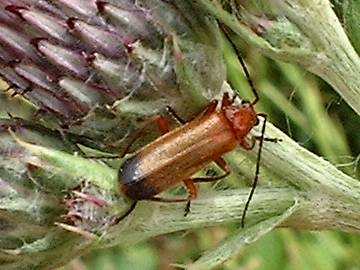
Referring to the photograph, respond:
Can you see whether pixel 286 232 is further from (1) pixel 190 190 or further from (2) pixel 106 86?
(2) pixel 106 86

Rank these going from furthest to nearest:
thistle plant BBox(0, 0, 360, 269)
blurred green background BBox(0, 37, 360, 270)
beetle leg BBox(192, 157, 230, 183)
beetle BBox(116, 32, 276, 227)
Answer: blurred green background BBox(0, 37, 360, 270)
beetle leg BBox(192, 157, 230, 183)
beetle BBox(116, 32, 276, 227)
thistle plant BBox(0, 0, 360, 269)

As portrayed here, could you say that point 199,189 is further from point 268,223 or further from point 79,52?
point 79,52

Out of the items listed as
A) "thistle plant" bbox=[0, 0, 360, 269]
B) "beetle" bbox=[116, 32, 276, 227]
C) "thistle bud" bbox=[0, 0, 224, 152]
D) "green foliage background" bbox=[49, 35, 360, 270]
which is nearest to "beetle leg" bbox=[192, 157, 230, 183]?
"beetle" bbox=[116, 32, 276, 227]

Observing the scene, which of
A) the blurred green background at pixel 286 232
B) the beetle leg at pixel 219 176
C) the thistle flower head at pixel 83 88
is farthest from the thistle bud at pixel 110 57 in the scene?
the blurred green background at pixel 286 232

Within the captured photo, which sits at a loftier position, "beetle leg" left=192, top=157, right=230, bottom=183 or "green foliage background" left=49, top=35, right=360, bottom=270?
"beetle leg" left=192, top=157, right=230, bottom=183

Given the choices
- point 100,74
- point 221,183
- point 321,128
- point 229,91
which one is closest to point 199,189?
point 221,183

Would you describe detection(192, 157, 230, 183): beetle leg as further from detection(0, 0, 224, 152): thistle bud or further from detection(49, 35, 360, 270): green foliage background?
detection(49, 35, 360, 270): green foliage background
